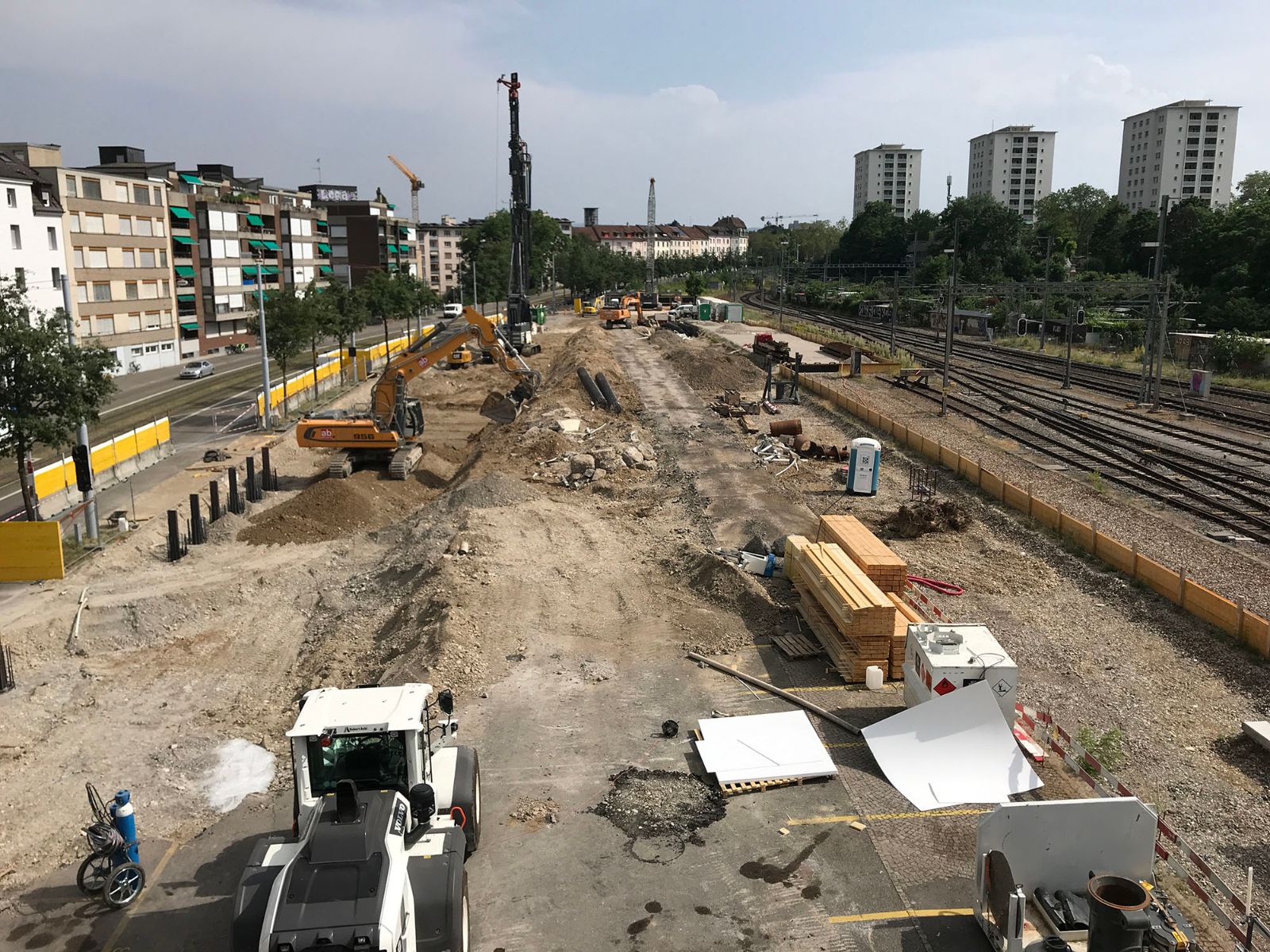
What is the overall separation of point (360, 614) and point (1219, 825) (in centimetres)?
1542

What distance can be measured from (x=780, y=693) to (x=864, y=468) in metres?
14.2

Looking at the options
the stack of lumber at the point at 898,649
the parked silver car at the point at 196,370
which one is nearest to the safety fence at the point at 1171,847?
the stack of lumber at the point at 898,649

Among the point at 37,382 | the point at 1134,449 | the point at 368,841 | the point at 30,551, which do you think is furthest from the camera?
the point at 1134,449

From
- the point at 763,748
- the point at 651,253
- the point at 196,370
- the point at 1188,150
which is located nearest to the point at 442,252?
the point at 651,253

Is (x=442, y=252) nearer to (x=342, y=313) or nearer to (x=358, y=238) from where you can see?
(x=358, y=238)

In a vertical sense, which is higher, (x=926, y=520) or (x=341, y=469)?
(x=341, y=469)

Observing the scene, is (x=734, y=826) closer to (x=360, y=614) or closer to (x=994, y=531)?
(x=360, y=614)

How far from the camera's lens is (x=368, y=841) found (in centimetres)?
805

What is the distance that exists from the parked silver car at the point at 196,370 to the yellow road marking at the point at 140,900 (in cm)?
5162

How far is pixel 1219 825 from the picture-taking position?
11805 mm

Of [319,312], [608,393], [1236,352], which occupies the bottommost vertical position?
[608,393]

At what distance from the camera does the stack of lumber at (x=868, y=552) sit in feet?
57.3

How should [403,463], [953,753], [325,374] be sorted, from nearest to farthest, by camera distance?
[953,753]
[403,463]
[325,374]

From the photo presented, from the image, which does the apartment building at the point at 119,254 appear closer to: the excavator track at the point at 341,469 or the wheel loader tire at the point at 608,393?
the wheel loader tire at the point at 608,393
